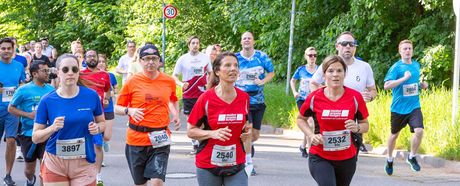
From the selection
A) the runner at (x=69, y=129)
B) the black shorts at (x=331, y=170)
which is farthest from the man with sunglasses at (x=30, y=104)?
the black shorts at (x=331, y=170)

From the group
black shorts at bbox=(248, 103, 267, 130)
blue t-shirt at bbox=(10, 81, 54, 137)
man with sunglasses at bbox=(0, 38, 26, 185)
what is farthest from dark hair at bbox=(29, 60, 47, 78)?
black shorts at bbox=(248, 103, 267, 130)

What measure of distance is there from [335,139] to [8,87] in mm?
5425

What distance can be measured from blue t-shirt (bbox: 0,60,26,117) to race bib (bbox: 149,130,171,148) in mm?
3298

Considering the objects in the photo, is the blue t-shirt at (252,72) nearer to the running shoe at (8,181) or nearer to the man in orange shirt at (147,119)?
the running shoe at (8,181)

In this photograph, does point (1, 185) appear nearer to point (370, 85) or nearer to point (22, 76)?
point (22, 76)

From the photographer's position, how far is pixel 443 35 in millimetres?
22328

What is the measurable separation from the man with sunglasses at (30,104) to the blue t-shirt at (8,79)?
1.33 metres

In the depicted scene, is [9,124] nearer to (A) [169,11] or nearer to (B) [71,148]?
(B) [71,148]

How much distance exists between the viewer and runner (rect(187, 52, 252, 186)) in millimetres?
6934

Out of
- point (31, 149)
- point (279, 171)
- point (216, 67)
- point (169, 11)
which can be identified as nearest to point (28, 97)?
point (31, 149)

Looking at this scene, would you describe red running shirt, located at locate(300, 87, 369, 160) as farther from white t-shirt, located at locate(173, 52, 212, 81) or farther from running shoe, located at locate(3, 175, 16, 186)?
white t-shirt, located at locate(173, 52, 212, 81)

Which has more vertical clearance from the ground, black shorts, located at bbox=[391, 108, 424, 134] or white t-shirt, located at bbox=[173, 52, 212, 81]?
white t-shirt, located at bbox=[173, 52, 212, 81]

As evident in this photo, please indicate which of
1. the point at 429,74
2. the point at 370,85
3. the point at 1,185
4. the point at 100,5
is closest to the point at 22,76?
the point at 1,185

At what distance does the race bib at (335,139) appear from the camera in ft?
23.8
